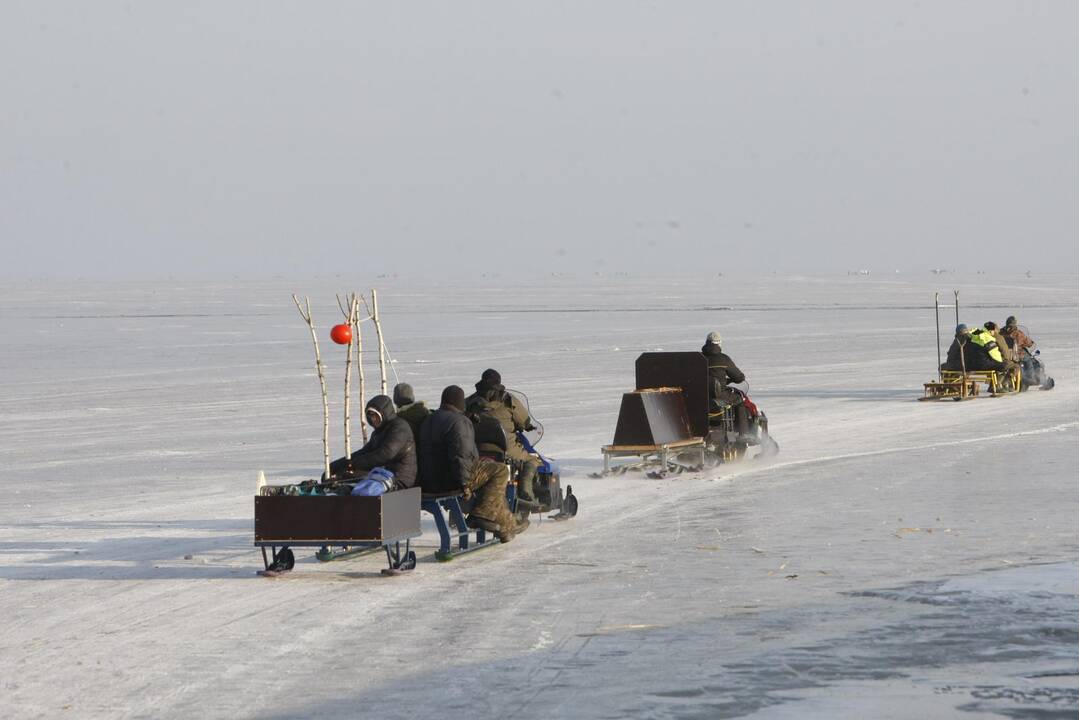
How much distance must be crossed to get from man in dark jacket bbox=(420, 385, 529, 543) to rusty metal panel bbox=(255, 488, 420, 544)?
1.07m

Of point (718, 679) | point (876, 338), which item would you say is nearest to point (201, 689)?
point (718, 679)

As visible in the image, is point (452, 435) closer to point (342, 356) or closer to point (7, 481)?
point (7, 481)

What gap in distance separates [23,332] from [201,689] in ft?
195

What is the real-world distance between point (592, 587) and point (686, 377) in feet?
29.7

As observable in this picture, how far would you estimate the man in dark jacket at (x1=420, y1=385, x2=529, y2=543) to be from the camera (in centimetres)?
1301

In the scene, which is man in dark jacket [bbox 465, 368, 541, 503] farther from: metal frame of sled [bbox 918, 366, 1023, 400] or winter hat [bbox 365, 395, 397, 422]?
metal frame of sled [bbox 918, 366, 1023, 400]

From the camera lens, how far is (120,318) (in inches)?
3140

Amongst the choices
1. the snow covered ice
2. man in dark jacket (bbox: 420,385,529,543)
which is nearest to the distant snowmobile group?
the snow covered ice

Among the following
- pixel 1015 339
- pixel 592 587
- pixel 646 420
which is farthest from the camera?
pixel 1015 339

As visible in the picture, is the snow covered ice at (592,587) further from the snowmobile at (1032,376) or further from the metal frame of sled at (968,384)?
the snowmobile at (1032,376)

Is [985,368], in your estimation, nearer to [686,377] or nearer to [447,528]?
[686,377]

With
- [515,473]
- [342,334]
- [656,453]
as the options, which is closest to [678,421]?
[656,453]

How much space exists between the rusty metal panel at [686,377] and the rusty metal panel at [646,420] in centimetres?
46

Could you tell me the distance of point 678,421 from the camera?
65.3ft
